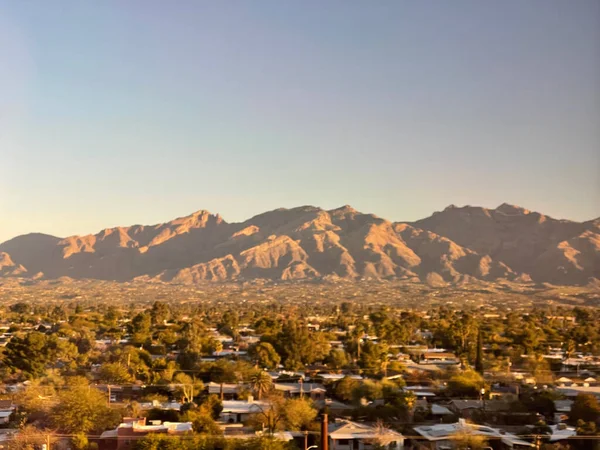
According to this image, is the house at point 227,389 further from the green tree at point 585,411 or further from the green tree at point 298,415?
the green tree at point 585,411

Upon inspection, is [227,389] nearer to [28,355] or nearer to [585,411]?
[28,355]

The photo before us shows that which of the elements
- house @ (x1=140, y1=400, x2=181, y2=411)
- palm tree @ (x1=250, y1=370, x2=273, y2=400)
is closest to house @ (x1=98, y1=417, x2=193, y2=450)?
house @ (x1=140, y1=400, x2=181, y2=411)

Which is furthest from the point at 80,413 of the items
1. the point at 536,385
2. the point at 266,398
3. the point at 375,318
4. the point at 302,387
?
the point at 375,318

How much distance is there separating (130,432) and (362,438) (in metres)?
6.29

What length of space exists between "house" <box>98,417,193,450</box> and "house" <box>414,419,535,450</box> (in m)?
6.43

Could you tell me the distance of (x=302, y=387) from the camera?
97.3 ft

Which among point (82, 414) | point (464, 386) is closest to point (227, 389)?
point (82, 414)

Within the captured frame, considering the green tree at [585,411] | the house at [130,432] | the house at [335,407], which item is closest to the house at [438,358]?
the house at [335,407]

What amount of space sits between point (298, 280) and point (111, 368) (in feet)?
482

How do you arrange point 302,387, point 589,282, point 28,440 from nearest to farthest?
point 28,440 → point 302,387 → point 589,282

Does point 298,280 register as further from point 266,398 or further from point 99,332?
point 266,398

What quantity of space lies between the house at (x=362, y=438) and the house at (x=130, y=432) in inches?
160

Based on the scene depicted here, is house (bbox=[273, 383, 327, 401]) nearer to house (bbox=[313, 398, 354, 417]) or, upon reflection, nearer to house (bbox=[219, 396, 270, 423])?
house (bbox=[313, 398, 354, 417])

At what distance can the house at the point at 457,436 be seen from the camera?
66.7ft
